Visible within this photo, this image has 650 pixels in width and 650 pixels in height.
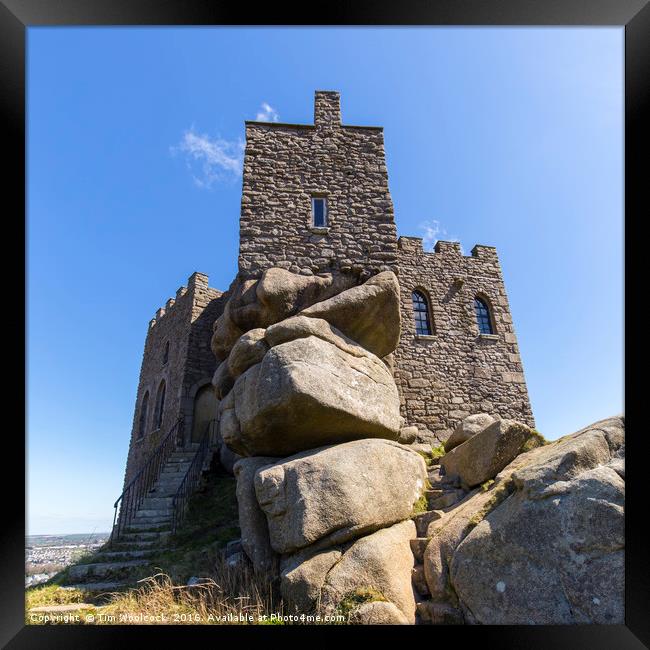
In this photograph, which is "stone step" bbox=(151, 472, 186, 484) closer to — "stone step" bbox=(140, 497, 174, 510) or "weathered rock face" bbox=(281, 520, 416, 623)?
"stone step" bbox=(140, 497, 174, 510)

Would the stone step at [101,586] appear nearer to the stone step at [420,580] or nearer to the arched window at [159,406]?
the stone step at [420,580]

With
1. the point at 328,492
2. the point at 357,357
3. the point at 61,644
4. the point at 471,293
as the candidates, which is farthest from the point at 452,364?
the point at 61,644

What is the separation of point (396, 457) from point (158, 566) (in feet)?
13.5

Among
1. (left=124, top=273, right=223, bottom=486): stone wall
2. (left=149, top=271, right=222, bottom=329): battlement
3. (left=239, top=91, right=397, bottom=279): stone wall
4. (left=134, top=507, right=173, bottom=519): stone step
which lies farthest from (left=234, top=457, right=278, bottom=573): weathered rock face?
(left=149, top=271, right=222, bottom=329): battlement

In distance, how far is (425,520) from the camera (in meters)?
5.68

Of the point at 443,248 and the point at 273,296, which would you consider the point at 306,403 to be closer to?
the point at 273,296

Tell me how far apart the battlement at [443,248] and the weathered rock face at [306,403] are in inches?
350

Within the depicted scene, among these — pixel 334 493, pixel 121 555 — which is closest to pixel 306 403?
pixel 334 493

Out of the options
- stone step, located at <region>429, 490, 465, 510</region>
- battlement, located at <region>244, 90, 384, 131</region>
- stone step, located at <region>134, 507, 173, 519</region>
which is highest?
battlement, located at <region>244, 90, 384, 131</region>

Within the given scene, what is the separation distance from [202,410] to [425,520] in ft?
38.6

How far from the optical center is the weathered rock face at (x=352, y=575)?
4559 millimetres

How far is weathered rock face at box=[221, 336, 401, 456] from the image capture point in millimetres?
5988

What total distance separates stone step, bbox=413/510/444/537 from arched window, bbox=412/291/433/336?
8.33m
